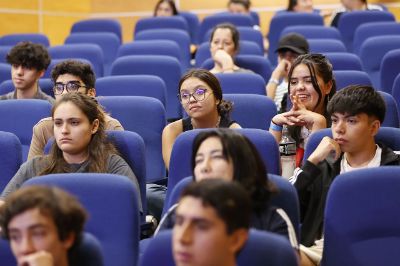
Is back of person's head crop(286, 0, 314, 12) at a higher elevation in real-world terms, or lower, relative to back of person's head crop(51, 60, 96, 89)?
higher

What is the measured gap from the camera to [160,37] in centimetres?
595

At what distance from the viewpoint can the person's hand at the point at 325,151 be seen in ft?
8.17

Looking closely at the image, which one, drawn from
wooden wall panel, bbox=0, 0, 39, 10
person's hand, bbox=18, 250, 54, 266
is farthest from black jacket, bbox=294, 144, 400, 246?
wooden wall panel, bbox=0, 0, 39, 10

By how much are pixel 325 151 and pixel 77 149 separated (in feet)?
2.65

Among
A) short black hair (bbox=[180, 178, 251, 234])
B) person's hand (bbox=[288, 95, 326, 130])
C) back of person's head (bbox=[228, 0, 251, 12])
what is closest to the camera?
short black hair (bbox=[180, 178, 251, 234])

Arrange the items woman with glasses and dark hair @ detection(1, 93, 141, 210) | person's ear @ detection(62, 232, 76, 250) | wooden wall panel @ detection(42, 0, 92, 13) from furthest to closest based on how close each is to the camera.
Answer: wooden wall panel @ detection(42, 0, 92, 13)
woman with glasses and dark hair @ detection(1, 93, 141, 210)
person's ear @ detection(62, 232, 76, 250)

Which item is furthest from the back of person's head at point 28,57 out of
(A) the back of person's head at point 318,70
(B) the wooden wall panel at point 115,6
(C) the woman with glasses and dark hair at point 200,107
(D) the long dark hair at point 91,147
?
(B) the wooden wall panel at point 115,6

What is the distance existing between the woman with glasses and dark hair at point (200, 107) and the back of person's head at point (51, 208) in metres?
1.47

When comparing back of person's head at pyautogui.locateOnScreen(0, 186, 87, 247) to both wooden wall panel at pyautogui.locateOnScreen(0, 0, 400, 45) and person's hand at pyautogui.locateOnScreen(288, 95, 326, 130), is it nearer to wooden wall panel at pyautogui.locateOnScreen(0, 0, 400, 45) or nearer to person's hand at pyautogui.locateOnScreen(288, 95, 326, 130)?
person's hand at pyautogui.locateOnScreen(288, 95, 326, 130)

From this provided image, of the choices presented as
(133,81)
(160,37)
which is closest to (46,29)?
(160,37)

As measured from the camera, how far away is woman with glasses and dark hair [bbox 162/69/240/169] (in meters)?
3.14

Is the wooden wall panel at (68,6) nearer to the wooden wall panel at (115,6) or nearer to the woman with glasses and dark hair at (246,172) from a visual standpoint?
the wooden wall panel at (115,6)

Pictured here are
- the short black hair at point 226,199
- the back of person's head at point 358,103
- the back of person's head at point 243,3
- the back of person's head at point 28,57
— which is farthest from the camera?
the back of person's head at point 243,3

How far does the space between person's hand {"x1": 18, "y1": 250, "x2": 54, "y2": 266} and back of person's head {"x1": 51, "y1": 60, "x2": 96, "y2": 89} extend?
1.91m
